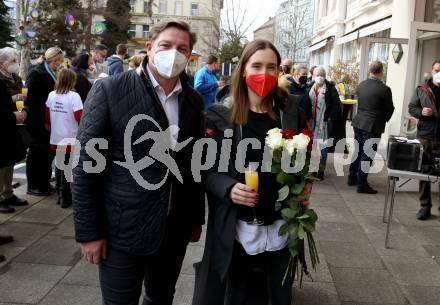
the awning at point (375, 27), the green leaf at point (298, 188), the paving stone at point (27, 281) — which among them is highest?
the awning at point (375, 27)

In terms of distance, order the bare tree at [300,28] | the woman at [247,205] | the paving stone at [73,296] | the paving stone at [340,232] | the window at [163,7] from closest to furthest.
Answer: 1. the woman at [247,205]
2. the paving stone at [73,296]
3. the paving stone at [340,232]
4. the bare tree at [300,28]
5. the window at [163,7]

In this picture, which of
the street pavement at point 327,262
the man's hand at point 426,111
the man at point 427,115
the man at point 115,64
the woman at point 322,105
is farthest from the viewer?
the man at point 115,64

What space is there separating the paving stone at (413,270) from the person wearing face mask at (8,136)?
3.94 m

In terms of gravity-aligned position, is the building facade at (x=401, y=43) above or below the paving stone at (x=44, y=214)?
above

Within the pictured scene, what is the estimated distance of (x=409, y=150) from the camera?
200 inches

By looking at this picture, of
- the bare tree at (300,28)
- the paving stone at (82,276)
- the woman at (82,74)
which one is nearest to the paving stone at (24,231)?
the paving stone at (82,276)

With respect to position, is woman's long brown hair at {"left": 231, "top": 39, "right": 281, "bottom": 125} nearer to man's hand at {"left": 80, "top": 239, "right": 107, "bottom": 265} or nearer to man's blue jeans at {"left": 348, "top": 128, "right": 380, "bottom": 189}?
man's hand at {"left": 80, "top": 239, "right": 107, "bottom": 265}

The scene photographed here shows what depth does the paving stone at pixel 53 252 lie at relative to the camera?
14.9ft

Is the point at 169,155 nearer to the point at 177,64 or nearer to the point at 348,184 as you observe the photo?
the point at 177,64

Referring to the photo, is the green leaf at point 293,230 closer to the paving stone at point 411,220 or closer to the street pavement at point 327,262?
the street pavement at point 327,262

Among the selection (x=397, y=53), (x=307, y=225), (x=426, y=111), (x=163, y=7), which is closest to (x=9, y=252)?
(x=307, y=225)

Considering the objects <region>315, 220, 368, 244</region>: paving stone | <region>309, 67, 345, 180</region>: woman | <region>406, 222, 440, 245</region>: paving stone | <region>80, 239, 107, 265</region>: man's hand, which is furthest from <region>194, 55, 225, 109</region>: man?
<region>80, 239, 107, 265</region>: man's hand

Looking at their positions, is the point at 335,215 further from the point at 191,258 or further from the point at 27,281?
the point at 27,281

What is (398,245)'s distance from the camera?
5.35 meters
